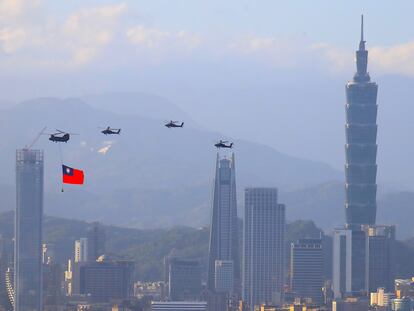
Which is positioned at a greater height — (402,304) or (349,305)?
(402,304)

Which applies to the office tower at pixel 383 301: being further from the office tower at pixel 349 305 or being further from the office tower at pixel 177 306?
the office tower at pixel 177 306

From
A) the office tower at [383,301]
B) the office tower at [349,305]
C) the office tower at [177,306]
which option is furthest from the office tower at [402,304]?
the office tower at [177,306]

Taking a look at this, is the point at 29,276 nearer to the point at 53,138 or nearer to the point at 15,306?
the point at 15,306

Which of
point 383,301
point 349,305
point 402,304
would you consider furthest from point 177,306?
point 383,301

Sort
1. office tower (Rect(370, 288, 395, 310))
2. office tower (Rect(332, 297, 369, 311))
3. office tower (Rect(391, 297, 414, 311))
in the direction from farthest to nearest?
office tower (Rect(370, 288, 395, 310)) → office tower (Rect(332, 297, 369, 311)) → office tower (Rect(391, 297, 414, 311))

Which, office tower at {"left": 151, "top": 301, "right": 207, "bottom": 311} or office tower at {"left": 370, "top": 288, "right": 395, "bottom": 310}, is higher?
office tower at {"left": 370, "top": 288, "right": 395, "bottom": 310}

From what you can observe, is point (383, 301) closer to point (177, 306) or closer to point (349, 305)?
point (349, 305)

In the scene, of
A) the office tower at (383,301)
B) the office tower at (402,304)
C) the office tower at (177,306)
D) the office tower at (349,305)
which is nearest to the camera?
the office tower at (177,306)

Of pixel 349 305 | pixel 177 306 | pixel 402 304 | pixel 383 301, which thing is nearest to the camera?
pixel 177 306

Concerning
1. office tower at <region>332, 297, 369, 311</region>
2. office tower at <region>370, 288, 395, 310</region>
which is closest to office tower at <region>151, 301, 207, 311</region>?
office tower at <region>332, 297, 369, 311</region>

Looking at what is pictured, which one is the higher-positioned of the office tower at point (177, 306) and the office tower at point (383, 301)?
the office tower at point (383, 301)

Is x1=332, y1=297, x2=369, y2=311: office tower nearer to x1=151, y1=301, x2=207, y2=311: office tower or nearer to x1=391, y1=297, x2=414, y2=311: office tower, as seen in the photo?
x1=391, y1=297, x2=414, y2=311: office tower
